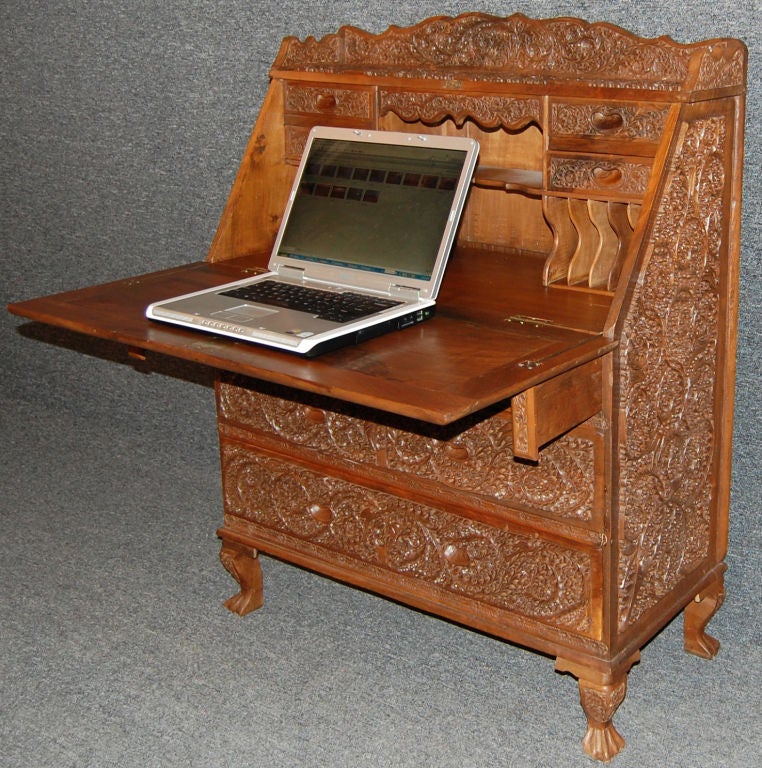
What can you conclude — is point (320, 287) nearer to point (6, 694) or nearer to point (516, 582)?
point (516, 582)

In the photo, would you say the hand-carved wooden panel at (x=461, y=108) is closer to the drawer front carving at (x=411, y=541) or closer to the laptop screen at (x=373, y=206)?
the laptop screen at (x=373, y=206)

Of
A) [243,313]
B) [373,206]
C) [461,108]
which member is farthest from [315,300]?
[461,108]

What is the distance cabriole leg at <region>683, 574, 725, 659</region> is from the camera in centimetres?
193

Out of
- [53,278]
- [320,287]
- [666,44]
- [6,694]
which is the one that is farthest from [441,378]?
[53,278]

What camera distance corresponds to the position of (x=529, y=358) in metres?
1.43

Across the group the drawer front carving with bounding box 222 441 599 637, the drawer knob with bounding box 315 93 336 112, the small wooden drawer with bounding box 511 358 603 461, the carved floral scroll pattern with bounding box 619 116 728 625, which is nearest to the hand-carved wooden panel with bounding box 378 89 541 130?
the drawer knob with bounding box 315 93 336 112

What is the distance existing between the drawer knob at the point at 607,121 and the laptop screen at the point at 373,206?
22 cm

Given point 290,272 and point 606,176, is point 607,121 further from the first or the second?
point 290,272

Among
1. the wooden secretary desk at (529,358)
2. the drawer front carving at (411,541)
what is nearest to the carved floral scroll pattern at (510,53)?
the wooden secretary desk at (529,358)

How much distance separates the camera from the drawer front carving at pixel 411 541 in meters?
1.68

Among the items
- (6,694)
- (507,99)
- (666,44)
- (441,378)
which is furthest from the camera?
(6,694)

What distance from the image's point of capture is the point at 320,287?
178cm

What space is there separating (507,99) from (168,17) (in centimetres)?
109

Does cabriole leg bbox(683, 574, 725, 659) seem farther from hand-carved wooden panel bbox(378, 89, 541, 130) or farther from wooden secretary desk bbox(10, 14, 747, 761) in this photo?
hand-carved wooden panel bbox(378, 89, 541, 130)
